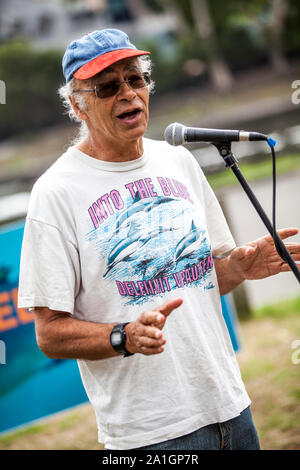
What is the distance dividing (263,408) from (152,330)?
93.2 inches

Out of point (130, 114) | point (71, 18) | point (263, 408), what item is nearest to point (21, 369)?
point (263, 408)

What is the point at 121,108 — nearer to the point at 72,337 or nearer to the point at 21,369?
the point at 72,337

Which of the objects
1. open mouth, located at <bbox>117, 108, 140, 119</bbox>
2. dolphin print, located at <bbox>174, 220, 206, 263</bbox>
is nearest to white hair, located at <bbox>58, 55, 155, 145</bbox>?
open mouth, located at <bbox>117, 108, 140, 119</bbox>

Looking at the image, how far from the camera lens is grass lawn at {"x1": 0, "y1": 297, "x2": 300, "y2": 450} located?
3.41 metres

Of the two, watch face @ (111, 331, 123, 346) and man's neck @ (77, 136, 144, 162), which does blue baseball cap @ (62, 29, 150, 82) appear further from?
watch face @ (111, 331, 123, 346)

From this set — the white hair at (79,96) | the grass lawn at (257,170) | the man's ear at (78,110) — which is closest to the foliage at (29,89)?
the grass lawn at (257,170)

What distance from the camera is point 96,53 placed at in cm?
180

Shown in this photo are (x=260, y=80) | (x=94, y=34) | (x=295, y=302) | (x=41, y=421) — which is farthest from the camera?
(x=260, y=80)

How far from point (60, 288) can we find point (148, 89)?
686 mm

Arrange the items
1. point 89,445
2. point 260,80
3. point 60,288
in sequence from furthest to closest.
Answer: point 260,80 → point 89,445 → point 60,288
